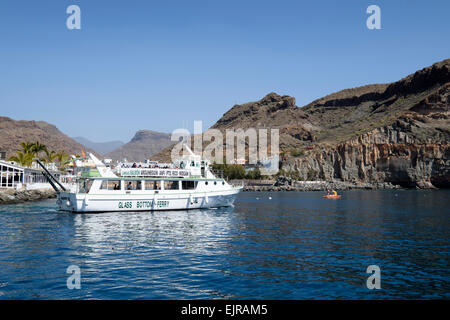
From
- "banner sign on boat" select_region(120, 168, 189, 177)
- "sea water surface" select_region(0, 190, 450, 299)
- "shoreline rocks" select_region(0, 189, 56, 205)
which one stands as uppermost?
"banner sign on boat" select_region(120, 168, 189, 177)

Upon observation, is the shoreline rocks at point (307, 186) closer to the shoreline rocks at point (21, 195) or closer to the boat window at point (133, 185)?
the shoreline rocks at point (21, 195)

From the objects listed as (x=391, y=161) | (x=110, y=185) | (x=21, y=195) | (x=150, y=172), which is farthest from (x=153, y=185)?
(x=391, y=161)

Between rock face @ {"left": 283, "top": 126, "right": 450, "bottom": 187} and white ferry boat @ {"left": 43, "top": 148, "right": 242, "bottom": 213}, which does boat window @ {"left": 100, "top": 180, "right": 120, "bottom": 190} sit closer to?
white ferry boat @ {"left": 43, "top": 148, "right": 242, "bottom": 213}

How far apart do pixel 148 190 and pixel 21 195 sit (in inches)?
1344

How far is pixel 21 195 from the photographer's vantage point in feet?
225

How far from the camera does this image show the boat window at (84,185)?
1852 inches

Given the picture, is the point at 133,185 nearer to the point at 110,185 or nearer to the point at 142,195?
the point at 142,195

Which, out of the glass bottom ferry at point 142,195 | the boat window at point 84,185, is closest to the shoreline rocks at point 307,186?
the glass bottom ferry at point 142,195

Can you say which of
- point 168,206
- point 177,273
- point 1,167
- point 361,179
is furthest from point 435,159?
point 177,273

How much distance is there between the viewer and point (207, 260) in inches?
855

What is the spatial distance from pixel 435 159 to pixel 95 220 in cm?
17676

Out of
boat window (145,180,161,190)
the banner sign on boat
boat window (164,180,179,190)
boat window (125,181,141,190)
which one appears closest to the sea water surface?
the banner sign on boat

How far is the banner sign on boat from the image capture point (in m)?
47.9
